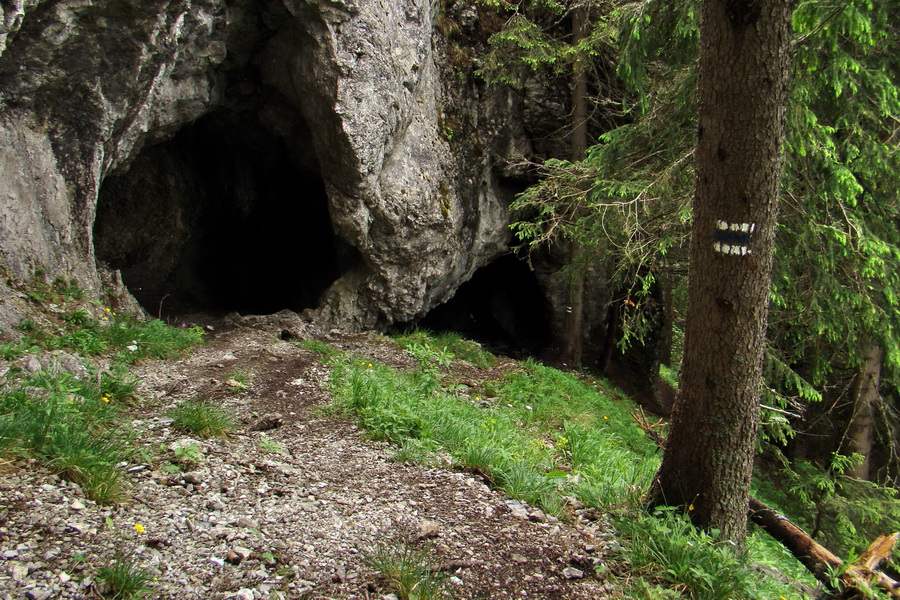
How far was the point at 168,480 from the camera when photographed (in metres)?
3.32

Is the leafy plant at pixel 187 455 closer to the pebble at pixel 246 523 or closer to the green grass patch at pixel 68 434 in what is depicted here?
the green grass patch at pixel 68 434

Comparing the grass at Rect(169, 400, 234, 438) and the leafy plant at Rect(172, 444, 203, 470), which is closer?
the leafy plant at Rect(172, 444, 203, 470)

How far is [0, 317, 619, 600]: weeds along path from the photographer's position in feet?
8.20

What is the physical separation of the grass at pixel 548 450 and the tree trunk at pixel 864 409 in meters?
3.48

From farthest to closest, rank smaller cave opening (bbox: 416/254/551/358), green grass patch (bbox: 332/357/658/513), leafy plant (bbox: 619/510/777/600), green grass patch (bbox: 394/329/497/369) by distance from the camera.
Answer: smaller cave opening (bbox: 416/254/551/358)
green grass patch (bbox: 394/329/497/369)
green grass patch (bbox: 332/357/658/513)
leafy plant (bbox: 619/510/777/600)

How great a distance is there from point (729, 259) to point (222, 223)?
452 inches

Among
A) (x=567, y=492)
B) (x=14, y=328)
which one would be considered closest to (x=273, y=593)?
(x=567, y=492)

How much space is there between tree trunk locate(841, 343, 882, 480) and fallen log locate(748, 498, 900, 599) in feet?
19.7

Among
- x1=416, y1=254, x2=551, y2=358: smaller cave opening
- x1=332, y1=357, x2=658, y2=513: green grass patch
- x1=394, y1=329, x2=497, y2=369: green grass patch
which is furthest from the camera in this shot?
x1=416, y1=254, x2=551, y2=358: smaller cave opening

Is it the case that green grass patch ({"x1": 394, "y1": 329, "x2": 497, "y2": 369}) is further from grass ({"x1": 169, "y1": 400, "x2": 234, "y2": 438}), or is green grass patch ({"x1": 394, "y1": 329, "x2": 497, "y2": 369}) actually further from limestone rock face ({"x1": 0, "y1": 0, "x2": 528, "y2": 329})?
grass ({"x1": 169, "y1": 400, "x2": 234, "y2": 438})

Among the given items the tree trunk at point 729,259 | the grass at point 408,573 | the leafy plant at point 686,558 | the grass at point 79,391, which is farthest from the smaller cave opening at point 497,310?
the grass at point 408,573

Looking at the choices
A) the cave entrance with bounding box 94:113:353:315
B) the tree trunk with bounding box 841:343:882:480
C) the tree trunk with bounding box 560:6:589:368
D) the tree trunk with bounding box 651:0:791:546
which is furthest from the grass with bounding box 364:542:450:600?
the tree trunk with bounding box 841:343:882:480

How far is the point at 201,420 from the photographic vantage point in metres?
4.06

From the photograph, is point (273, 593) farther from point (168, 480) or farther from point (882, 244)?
point (882, 244)
